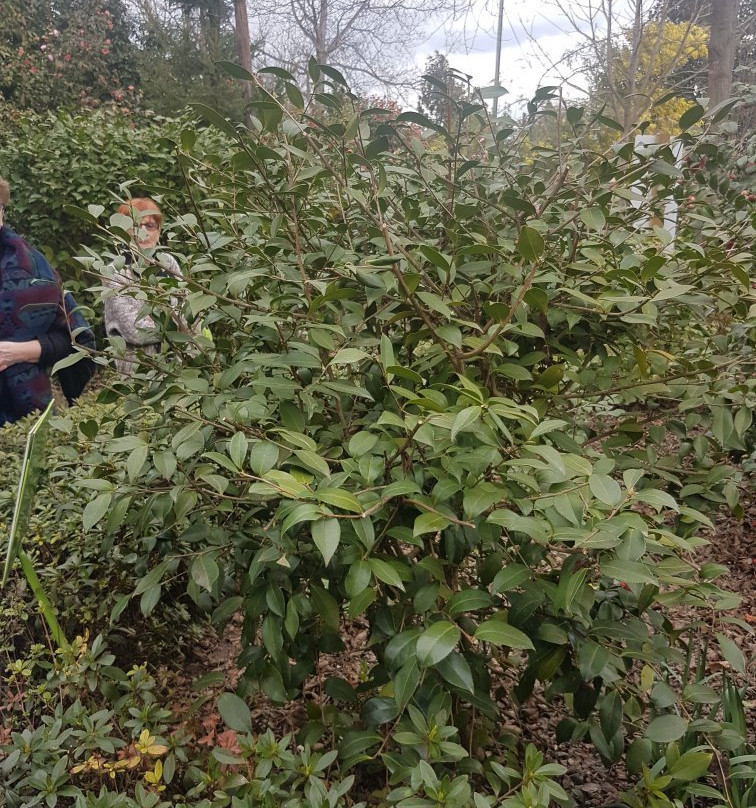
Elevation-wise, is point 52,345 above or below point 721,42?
below

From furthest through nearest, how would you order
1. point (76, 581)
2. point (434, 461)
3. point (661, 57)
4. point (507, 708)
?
1. point (661, 57)
2. point (507, 708)
3. point (76, 581)
4. point (434, 461)

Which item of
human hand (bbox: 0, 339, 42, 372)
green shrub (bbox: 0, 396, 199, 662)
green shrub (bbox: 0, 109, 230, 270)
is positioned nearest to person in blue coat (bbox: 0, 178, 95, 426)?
human hand (bbox: 0, 339, 42, 372)

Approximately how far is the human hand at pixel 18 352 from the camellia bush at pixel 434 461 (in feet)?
5.95

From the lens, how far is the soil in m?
2.10

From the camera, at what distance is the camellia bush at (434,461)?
1.35 m

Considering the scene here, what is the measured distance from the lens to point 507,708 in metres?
2.46

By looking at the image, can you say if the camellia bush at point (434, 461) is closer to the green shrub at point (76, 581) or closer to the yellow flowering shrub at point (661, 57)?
the green shrub at point (76, 581)

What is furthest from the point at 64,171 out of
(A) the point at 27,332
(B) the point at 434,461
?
(B) the point at 434,461

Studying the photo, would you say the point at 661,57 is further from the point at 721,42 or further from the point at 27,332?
the point at 27,332

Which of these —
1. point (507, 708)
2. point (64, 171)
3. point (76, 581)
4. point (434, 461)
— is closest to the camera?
point (434, 461)

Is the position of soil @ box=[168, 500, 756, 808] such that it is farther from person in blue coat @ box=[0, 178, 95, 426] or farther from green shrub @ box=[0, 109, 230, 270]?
green shrub @ box=[0, 109, 230, 270]

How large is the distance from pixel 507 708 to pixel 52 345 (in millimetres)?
2855

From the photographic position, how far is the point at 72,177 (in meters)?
7.25

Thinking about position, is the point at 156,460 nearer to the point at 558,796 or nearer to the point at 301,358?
the point at 301,358
